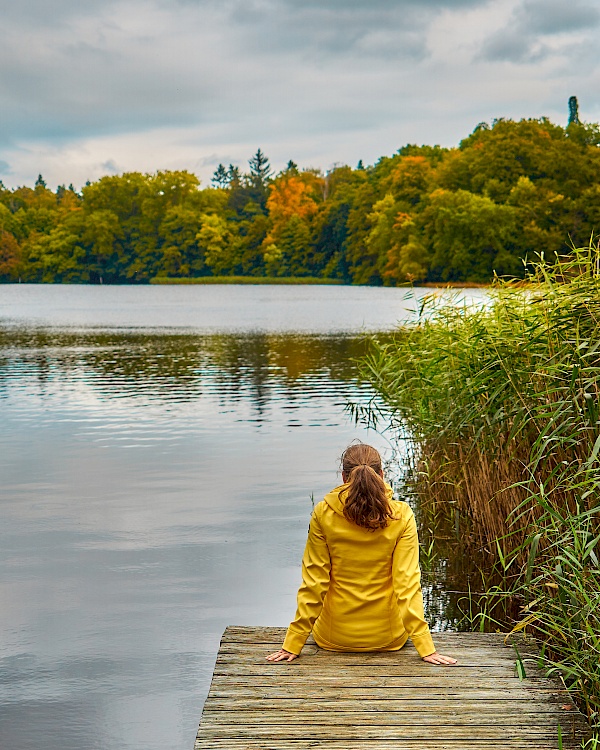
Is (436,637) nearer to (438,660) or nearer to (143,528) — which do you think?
(438,660)

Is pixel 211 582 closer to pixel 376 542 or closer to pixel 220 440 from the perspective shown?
pixel 376 542

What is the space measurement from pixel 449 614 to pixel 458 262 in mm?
65881

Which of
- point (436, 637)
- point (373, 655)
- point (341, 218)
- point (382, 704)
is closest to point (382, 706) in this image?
point (382, 704)

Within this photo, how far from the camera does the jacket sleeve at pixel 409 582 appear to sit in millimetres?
3762

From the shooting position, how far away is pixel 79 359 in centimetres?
2384

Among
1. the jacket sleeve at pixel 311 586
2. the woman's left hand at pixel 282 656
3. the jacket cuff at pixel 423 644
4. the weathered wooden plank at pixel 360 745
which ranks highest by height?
the jacket sleeve at pixel 311 586

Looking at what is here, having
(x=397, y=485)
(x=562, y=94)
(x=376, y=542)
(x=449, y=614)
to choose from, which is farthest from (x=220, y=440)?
(x=562, y=94)

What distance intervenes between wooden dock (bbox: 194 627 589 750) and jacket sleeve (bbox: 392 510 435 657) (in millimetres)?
153

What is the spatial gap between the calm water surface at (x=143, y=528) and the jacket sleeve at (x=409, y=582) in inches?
53.9

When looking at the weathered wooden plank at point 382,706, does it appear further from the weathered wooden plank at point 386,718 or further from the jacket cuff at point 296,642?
the jacket cuff at point 296,642

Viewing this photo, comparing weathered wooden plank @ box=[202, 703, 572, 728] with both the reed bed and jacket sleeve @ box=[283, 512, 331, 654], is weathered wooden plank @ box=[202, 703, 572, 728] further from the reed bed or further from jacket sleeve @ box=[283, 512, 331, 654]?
jacket sleeve @ box=[283, 512, 331, 654]

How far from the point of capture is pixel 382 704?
3.46 metres

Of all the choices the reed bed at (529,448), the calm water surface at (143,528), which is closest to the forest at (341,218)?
the calm water surface at (143,528)

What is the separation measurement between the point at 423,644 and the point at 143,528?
4878 millimetres
